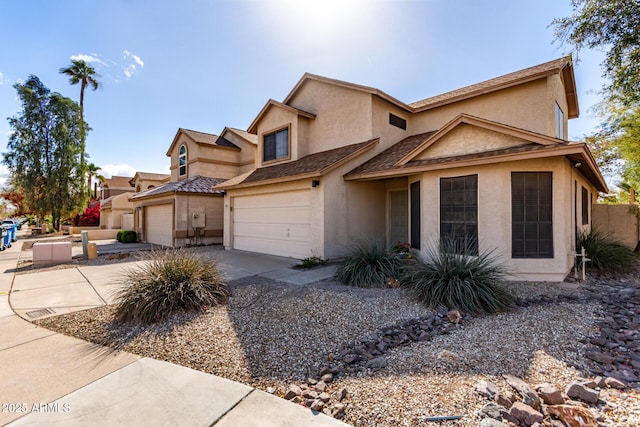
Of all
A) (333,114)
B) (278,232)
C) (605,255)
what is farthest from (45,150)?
(605,255)

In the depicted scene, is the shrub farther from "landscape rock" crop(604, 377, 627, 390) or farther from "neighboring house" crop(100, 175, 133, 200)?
"neighboring house" crop(100, 175, 133, 200)

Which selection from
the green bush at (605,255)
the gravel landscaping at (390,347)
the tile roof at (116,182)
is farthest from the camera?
the tile roof at (116,182)

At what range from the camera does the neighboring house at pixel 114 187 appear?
37.3 metres

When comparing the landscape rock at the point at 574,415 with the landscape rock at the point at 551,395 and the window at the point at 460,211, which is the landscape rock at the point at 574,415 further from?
the window at the point at 460,211

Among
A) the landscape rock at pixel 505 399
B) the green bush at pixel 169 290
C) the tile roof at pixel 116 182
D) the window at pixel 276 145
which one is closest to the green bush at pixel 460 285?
the landscape rock at pixel 505 399

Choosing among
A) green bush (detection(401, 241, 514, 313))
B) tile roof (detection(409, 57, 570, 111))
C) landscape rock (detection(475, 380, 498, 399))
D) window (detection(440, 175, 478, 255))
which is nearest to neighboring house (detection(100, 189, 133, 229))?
tile roof (detection(409, 57, 570, 111))

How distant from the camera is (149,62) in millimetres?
11258

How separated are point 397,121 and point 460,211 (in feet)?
19.3

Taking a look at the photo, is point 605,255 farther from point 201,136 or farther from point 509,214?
point 201,136

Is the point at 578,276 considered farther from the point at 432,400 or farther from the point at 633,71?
the point at 432,400

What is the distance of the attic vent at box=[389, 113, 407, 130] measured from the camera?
12.2 metres

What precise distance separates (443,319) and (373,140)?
756 cm

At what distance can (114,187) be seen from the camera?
3931cm

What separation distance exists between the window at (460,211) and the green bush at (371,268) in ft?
4.77
